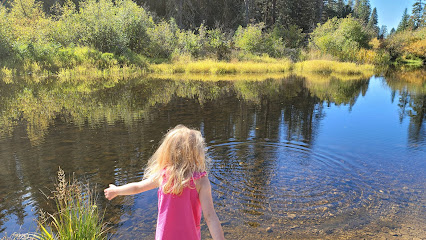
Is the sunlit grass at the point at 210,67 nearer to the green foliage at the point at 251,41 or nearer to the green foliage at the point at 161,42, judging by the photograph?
the green foliage at the point at 161,42

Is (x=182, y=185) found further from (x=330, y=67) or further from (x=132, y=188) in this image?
(x=330, y=67)

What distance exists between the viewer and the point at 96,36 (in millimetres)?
25984

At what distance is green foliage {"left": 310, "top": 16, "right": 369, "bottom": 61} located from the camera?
31422mm

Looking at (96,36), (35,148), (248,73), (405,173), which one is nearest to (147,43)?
(96,36)

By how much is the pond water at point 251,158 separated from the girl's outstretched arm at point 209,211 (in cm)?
209

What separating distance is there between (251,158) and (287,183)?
4.40ft

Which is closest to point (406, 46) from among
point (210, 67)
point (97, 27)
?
point (210, 67)

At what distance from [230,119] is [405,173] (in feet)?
17.3

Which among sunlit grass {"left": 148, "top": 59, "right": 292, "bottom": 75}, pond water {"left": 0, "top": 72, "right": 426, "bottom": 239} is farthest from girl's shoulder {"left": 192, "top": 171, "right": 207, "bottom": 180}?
sunlit grass {"left": 148, "top": 59, "right": 292, "bottom": 75}

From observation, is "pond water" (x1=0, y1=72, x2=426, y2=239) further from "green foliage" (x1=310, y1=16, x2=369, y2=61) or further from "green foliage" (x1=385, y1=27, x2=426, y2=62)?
"green foliage" (x1=385, y1=27, x2=426, y2=62)

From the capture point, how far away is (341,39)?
31484mm

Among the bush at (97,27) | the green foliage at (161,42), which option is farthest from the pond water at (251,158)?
the green foliage at (161,42)

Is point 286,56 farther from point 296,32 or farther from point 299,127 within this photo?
point 299,127

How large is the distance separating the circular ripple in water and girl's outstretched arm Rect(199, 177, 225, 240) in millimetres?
2433
